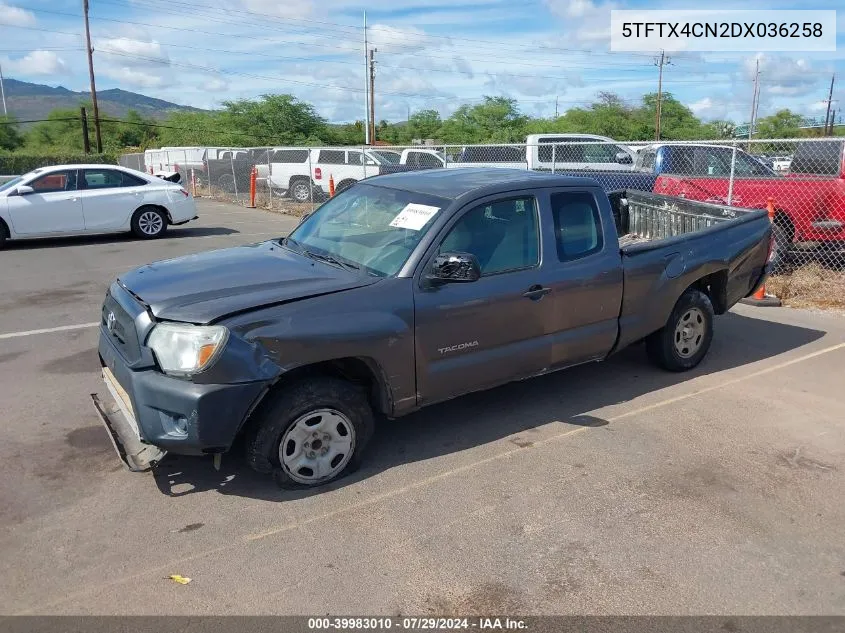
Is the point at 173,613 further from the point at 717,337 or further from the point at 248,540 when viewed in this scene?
the point at 717,337

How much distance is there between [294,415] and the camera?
3.81 metres

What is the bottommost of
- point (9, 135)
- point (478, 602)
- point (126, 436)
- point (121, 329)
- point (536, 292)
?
point (478, 602)

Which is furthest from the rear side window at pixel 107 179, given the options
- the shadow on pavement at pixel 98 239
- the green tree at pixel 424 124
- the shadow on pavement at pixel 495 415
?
the green tree at pixel 424 124

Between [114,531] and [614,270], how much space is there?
361 cm

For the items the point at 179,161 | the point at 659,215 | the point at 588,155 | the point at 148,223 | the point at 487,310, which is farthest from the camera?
the point at 179,161

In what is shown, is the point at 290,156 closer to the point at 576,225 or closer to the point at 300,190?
the point at 300,190

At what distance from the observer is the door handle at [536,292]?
183 inches

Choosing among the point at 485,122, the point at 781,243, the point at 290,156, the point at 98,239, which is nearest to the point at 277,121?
the point at 485,122

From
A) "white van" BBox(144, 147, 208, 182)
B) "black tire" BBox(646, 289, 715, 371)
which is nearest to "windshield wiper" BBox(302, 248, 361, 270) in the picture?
"black tire" BBox(646, 289, 715, 371)

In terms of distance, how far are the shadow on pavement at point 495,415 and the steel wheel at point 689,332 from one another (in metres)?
0.21

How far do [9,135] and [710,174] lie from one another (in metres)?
65.6

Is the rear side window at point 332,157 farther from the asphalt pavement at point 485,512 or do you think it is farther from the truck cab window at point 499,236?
the truck cab window at point 499,236

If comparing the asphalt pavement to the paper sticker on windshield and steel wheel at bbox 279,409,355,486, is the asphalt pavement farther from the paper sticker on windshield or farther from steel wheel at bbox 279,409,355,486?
the paper sticker on windshield

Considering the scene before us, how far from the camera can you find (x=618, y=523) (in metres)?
3.70
